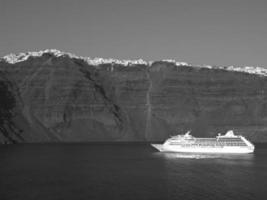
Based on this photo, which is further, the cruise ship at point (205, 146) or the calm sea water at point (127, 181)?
the cruise ship at point (205, 146)

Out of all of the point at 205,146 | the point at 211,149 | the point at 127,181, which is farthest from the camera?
the point at 205,146

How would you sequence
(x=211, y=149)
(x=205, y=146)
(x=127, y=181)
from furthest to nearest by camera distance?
1. (x=205, y=146)
2. (x=211, y=149)
3. (x=127, y=181)

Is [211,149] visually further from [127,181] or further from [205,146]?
[127,181]

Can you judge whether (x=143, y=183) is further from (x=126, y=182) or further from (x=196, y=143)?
(x=196, y=143)

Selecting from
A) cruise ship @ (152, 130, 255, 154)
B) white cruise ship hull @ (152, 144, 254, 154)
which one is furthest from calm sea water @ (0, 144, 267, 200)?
cruise ship @ (152, 130, 255, 154)

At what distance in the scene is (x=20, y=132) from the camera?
601ft

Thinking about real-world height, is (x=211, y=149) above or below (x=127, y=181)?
below

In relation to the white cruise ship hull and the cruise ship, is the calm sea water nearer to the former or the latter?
the white cruise ship hull

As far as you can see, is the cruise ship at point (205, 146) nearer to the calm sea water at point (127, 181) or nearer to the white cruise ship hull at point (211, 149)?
the white cruise ship hull at point (211, 149)

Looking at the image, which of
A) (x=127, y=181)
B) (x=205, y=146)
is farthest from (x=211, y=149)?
(x=127, y=181)

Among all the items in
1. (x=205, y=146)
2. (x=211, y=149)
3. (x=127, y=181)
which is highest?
(x=127, y=181)

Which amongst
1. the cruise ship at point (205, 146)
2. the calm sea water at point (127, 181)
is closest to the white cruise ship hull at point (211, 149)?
the cruise ship at point (205, 146)

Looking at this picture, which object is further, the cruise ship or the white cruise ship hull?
the cruise ship

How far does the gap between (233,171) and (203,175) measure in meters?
8.65
